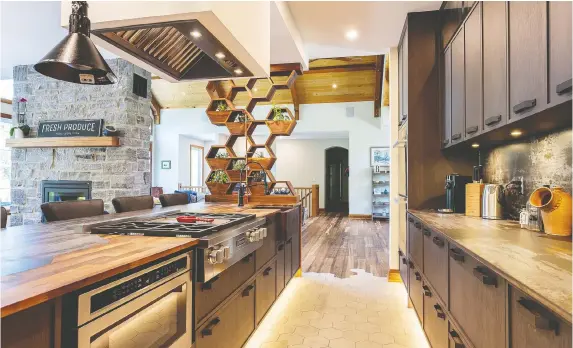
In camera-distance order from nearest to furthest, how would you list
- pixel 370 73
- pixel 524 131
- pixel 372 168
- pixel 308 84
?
pixel 524 131 < pixel 370 73 < pixel 308 84 < pixel 372 168

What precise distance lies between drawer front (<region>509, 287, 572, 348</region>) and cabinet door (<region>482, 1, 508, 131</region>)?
1099 millimetres

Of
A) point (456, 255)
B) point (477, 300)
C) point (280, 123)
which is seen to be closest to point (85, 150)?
point (280, 123)

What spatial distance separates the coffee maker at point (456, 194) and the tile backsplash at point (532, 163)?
0.22 metres

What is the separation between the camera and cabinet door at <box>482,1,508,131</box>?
1765 millimetres

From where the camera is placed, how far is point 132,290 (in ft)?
3.70

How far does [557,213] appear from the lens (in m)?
1.61

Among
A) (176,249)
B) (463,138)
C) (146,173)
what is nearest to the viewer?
(176,249)

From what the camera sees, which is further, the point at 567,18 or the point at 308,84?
the point at 308,84

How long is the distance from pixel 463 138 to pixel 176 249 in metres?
2.07

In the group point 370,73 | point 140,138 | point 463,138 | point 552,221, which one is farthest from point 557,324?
point 370,73

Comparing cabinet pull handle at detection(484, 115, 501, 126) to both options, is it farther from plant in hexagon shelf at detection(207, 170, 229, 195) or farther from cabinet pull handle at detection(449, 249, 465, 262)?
plant in hexagon shelf at detection(207, 170, 229, 195)

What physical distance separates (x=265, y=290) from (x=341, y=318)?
79 centimetres

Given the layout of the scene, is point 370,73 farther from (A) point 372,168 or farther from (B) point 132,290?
(B) point 132,290

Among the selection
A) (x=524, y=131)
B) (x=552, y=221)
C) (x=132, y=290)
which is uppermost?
(x=524, y=131)
